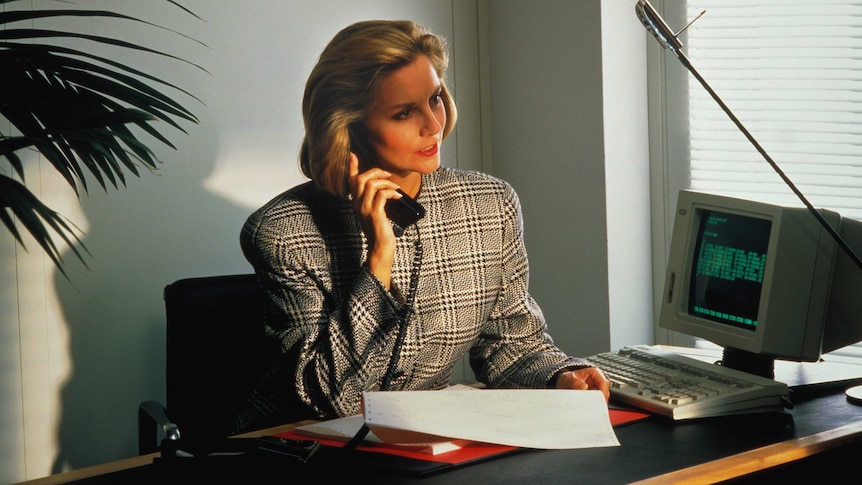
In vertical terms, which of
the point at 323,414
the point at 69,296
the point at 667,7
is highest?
the point at 667,7

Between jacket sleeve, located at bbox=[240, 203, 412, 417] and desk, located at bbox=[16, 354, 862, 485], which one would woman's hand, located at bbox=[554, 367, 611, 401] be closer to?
desk, located at bbox=[16, 354, 862, 485]

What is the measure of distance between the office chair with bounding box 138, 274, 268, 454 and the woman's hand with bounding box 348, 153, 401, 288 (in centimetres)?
32

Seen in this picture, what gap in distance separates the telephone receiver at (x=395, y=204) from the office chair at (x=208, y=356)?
0.33 metres

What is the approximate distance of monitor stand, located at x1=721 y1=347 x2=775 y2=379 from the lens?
6.37 ft

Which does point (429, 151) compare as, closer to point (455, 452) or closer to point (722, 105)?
point (722, 105)

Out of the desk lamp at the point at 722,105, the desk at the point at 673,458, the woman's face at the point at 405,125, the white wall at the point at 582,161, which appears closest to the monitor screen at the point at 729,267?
the desk lamp at the point at 722,105

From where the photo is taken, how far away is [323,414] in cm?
186

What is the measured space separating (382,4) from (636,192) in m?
1.00

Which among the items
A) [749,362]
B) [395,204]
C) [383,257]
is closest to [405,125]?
[395,204]

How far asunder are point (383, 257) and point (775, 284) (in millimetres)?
773

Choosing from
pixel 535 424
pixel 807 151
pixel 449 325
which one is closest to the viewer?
pixel 535 424

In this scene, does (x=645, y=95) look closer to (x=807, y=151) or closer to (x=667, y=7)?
(x=667, y=7)

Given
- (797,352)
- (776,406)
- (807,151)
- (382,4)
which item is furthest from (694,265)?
(382,4)

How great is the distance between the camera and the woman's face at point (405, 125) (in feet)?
6.74
